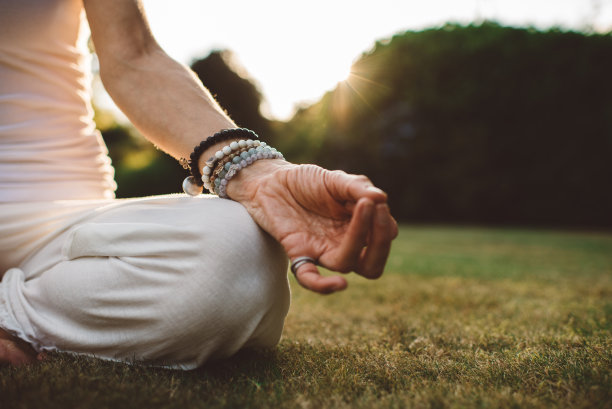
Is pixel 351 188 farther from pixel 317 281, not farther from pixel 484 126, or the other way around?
pixel 484 126

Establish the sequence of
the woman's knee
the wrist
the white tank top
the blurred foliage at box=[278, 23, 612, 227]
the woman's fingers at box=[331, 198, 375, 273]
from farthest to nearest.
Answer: the blurred foliage at box=[278, 23, 612, 227], the white tank top, the wrist, the woman's knee, the woman's fingers at box=[331, 198, 375, 273]

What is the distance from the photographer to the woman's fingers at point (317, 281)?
930 millimetres

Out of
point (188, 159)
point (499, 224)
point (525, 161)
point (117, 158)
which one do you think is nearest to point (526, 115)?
point (525, 161)

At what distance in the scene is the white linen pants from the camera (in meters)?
1.07

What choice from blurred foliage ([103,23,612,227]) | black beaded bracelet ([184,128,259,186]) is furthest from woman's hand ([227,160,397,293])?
blurred foliage ([103,23,612,227])

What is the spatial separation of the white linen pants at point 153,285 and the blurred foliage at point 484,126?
14.9m

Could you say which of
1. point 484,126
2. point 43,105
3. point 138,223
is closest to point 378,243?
point 138,223

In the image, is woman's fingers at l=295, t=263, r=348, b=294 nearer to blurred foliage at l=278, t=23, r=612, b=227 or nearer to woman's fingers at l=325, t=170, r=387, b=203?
woman's fingers at l=325, t=170, r=387, b=203

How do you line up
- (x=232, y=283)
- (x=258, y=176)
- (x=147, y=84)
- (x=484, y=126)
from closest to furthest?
1. (x=232, y=283)
2. (x=258, y=176)
3. (x=147, y=84)
4. (x=484, y=126)

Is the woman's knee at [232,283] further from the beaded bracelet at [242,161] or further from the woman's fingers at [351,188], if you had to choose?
the woman's fingers at [351,188]

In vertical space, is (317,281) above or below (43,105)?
below

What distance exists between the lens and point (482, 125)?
15.2 m

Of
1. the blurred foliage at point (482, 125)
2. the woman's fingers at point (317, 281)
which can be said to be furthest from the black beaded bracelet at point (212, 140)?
the blurred foliage at point (482, 125)

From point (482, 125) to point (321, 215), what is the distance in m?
15.6
